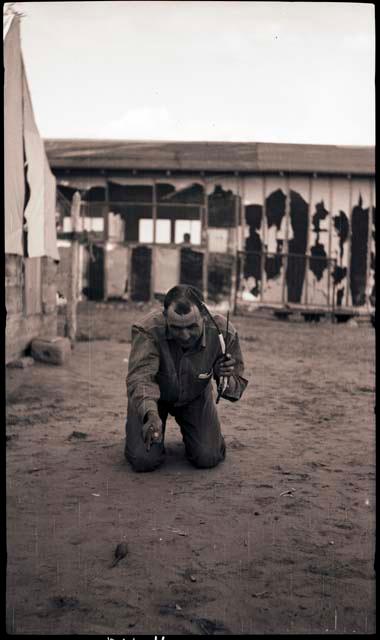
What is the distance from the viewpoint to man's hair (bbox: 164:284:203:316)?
4016 millimetres

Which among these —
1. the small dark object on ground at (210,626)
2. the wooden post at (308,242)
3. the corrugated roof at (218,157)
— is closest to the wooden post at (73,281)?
the corrugated roof at (218,157)

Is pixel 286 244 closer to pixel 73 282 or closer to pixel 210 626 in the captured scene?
pixel 73 282

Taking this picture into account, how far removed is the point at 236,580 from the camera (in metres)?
2.78

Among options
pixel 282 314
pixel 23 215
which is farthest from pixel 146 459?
pixel 282 314

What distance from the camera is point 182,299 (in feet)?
13.3

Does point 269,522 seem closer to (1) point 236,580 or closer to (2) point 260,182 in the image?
(1) point 236,580

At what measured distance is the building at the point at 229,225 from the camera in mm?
15250

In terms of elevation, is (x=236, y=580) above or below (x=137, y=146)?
below

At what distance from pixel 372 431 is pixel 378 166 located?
13.3 feet

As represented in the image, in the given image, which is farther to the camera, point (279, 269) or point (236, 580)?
point (279, 269)

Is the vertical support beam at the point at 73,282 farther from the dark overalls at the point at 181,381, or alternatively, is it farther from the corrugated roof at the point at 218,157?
the dark overalls at the point at 181,381

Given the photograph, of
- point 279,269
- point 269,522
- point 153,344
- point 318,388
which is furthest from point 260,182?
point 269,522

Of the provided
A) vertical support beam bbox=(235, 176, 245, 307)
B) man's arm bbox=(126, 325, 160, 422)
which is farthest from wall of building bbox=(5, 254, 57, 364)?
vertical support beam bbox=(235, 176, 245, 307)

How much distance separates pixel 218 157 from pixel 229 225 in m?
1.68
